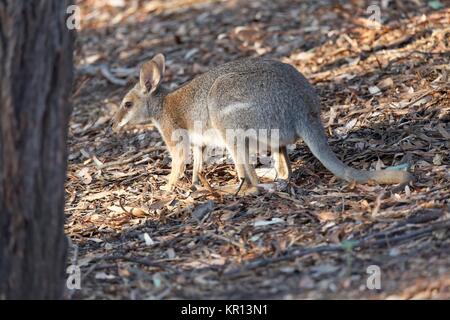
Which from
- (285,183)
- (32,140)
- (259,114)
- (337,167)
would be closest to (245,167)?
(285,183)

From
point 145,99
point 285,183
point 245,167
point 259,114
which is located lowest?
point 285,183

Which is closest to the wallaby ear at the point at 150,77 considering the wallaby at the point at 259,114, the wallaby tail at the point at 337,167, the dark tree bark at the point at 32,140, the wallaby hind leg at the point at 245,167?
the wallaby at the point at 259,114

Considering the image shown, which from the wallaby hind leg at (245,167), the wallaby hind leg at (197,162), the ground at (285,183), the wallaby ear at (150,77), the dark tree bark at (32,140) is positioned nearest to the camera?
the dark tree bark at (32,140)

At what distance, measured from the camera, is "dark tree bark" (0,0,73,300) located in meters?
4.52

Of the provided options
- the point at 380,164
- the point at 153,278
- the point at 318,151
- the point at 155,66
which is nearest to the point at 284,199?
the point at 318,151

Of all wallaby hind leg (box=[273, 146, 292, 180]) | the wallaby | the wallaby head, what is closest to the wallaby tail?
the wallaby

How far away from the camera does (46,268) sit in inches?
185

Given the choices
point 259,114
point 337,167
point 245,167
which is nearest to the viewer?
point 337,167

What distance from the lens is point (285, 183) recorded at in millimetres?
7023

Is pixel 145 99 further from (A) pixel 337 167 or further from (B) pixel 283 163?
(A) pixel 337 167

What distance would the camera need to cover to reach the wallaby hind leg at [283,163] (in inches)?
287

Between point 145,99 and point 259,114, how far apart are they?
1.88 meters

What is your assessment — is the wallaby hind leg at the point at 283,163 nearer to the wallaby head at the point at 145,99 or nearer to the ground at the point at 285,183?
the ground at the point at 285,183
